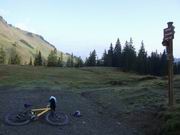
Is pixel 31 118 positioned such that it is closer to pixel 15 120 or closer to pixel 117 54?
pixel 15 120

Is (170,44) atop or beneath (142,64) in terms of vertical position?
atop

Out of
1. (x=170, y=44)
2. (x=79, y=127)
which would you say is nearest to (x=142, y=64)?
(x=170, y=44)

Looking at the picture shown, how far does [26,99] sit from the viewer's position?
1273 inches

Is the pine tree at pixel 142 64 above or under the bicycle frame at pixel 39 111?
above

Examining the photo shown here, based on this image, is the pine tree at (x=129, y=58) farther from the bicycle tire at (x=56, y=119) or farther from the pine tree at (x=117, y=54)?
the bicycle tire at (x=56, y=119)

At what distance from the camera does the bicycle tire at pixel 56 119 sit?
2155 cm

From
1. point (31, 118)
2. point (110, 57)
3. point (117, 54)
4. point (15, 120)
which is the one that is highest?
point (117, 54)

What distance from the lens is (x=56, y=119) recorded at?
2202 cm

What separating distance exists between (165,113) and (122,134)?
2.99 metres

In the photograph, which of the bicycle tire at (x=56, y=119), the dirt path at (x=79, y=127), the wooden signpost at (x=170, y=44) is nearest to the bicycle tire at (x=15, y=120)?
the dirt path at (x=79, y=127)

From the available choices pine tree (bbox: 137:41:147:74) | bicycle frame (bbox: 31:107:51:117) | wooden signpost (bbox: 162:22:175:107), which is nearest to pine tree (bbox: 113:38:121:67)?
pine tree (bbox: 137:41:147:74)

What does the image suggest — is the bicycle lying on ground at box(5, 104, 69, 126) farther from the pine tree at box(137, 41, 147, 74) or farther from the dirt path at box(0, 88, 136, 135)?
the pine tree at box(137, 41, 147, 74)

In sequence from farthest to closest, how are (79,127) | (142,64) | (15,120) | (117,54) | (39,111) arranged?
(117,54)
(142,64)
(39,111)
(15,120)
(79,127)

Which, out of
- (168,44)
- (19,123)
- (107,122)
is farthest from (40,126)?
(168,44)
